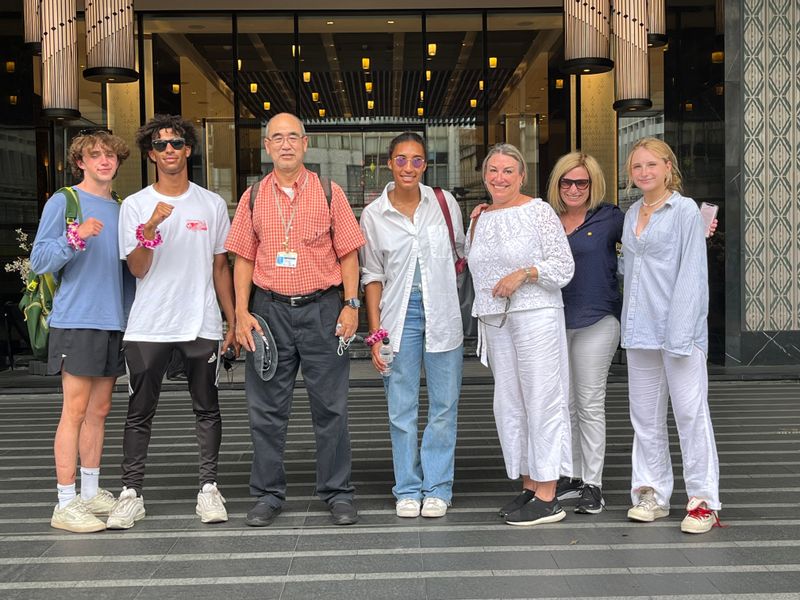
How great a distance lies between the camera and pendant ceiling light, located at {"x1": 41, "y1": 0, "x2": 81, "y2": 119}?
7898 millimetres

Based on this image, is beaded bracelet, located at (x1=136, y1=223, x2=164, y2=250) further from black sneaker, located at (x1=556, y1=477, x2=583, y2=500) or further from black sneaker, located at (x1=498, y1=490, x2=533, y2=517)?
black sneaker, located at (x1=556, y1=477, x2=583, y2=500)

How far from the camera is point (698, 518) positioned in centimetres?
424

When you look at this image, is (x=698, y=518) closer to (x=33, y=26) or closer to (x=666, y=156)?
(x=666, y=156)

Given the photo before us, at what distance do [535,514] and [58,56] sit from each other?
571 centimetres

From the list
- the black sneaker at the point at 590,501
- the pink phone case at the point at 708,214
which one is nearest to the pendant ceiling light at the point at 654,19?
the pink phone case at the point at 708,214

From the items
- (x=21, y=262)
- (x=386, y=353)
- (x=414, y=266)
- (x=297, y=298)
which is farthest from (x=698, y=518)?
(x=21, y=262)

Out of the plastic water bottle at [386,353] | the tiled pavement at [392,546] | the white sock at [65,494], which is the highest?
the plastic water bottle at [386,353]

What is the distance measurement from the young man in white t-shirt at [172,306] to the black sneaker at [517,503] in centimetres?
127

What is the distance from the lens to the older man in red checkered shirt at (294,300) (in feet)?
14.3

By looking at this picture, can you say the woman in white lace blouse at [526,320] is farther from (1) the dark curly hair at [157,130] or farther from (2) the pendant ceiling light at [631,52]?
(2) the pendant ceiling light at [631,52]

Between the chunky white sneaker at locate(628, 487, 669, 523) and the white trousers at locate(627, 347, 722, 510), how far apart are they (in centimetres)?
3

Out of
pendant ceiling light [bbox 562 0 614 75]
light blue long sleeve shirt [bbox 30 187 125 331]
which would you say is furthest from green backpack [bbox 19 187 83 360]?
pendant ceiling light [bbox 562 0 614 75]

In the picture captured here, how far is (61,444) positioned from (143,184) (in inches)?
308

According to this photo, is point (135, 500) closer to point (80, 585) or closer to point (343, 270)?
point (80, 585)
